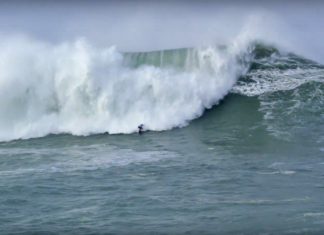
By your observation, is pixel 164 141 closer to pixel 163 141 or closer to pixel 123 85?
pixel 163 141

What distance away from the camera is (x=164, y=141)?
22.0 metres

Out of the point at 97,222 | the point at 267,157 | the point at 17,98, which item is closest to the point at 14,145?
the point at 17,98

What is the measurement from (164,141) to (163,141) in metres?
0.04

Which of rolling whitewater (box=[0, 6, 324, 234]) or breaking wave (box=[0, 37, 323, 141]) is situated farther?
breaking wave (box=[0, 37, 323, 141])

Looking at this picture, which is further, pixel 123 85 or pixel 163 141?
pixel 123 85

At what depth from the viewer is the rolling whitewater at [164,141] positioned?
45.1 feet

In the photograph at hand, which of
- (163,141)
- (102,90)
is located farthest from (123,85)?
(163,141)

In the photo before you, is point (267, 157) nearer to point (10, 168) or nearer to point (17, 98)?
point (10, 168)

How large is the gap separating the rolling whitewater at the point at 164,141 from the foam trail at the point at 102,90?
0.05m

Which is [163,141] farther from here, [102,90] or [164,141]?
[102,90]

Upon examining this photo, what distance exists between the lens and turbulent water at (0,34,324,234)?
45.1ft

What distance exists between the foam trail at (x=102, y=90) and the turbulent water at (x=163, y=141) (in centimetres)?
5

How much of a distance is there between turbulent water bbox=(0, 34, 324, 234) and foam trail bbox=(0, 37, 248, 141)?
5cm

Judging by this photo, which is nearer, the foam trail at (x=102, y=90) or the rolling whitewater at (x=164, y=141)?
the rolling whitewater at (x=164, y=141)
